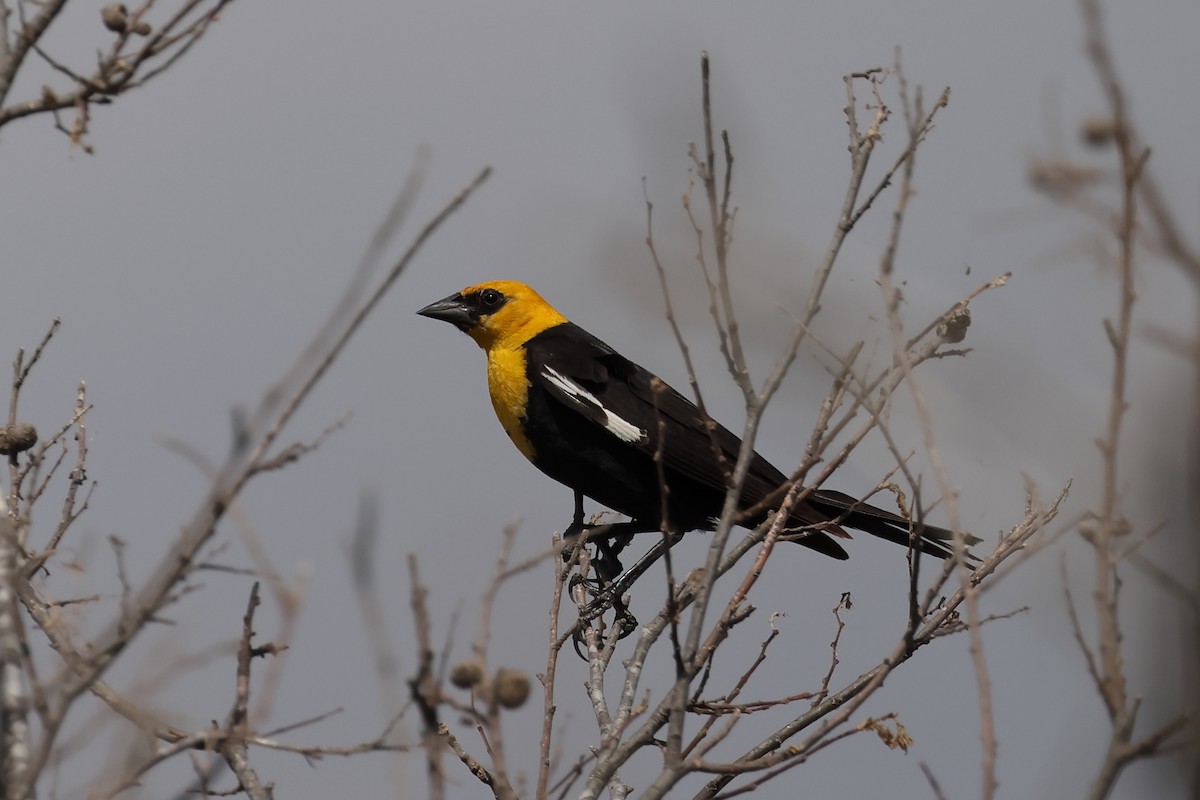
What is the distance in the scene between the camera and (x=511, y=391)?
5238mm

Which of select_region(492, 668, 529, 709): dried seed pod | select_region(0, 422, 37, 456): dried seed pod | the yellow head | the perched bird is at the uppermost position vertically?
the yellow head

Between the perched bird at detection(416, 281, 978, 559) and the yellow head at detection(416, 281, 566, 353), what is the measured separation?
25cm

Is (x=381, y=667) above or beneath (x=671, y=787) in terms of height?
beneath

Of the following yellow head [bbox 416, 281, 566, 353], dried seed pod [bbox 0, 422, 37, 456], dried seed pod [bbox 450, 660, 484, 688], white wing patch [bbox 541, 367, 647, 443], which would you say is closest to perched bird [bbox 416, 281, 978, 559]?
white wing patch [bbox 541, 367, 647, 443]

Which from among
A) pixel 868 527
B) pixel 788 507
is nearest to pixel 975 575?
pixel 788 507

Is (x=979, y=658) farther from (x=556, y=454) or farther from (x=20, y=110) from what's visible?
(x=556, y=454)

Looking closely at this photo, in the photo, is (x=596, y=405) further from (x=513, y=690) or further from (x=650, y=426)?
(x=513, y=690)

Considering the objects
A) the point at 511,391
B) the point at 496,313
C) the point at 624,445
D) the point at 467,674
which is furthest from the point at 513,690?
the point at 496,313

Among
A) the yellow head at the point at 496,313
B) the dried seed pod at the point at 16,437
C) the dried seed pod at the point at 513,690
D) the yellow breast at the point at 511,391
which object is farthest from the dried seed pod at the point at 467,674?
the yellow head at the point at 496,313

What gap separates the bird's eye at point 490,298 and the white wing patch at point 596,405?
0.72m

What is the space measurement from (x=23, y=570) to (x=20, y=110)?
89 cm

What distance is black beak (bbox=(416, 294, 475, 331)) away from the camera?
580 centimetres

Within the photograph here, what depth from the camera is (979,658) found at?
1.95m

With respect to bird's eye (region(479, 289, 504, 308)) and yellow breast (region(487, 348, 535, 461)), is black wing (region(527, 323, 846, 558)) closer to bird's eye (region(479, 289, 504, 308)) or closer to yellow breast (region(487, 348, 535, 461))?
yellow breast (region(487, 348, 535, 461))
